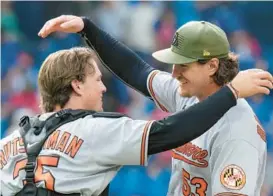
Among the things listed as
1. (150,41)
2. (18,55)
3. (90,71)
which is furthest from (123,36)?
(90,71)

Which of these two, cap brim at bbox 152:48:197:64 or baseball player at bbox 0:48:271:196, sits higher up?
cap brim at bbox 152:48:197:64

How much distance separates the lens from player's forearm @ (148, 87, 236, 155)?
94.2 inches

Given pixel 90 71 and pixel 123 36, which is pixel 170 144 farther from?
pixel 123 36

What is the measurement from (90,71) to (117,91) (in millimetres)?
3799

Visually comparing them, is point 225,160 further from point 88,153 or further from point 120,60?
point 120,60

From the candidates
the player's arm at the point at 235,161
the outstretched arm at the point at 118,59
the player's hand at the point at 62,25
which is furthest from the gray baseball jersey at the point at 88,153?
the outstretched arm at the point at 118,59

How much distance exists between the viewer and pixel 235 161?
102 inches

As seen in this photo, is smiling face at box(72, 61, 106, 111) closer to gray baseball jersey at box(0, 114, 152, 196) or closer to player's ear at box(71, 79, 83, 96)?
player's ear at box(71, 79, 83, 96)

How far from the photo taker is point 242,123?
8.87 feet

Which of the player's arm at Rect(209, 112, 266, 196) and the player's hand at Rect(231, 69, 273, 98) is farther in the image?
the player's arm at Rect(209, 112, 266, 196)

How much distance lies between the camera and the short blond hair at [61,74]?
260cm

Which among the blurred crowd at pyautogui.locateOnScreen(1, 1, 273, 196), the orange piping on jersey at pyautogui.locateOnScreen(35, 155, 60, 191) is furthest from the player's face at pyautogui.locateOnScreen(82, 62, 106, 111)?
the blurred crowd at pyautogui.locateOnScreen(1, 1, 273, 196)

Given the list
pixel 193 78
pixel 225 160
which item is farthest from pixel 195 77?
pixel 225 160

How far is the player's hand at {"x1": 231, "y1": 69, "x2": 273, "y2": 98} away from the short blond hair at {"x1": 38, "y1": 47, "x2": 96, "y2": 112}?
0.59m
